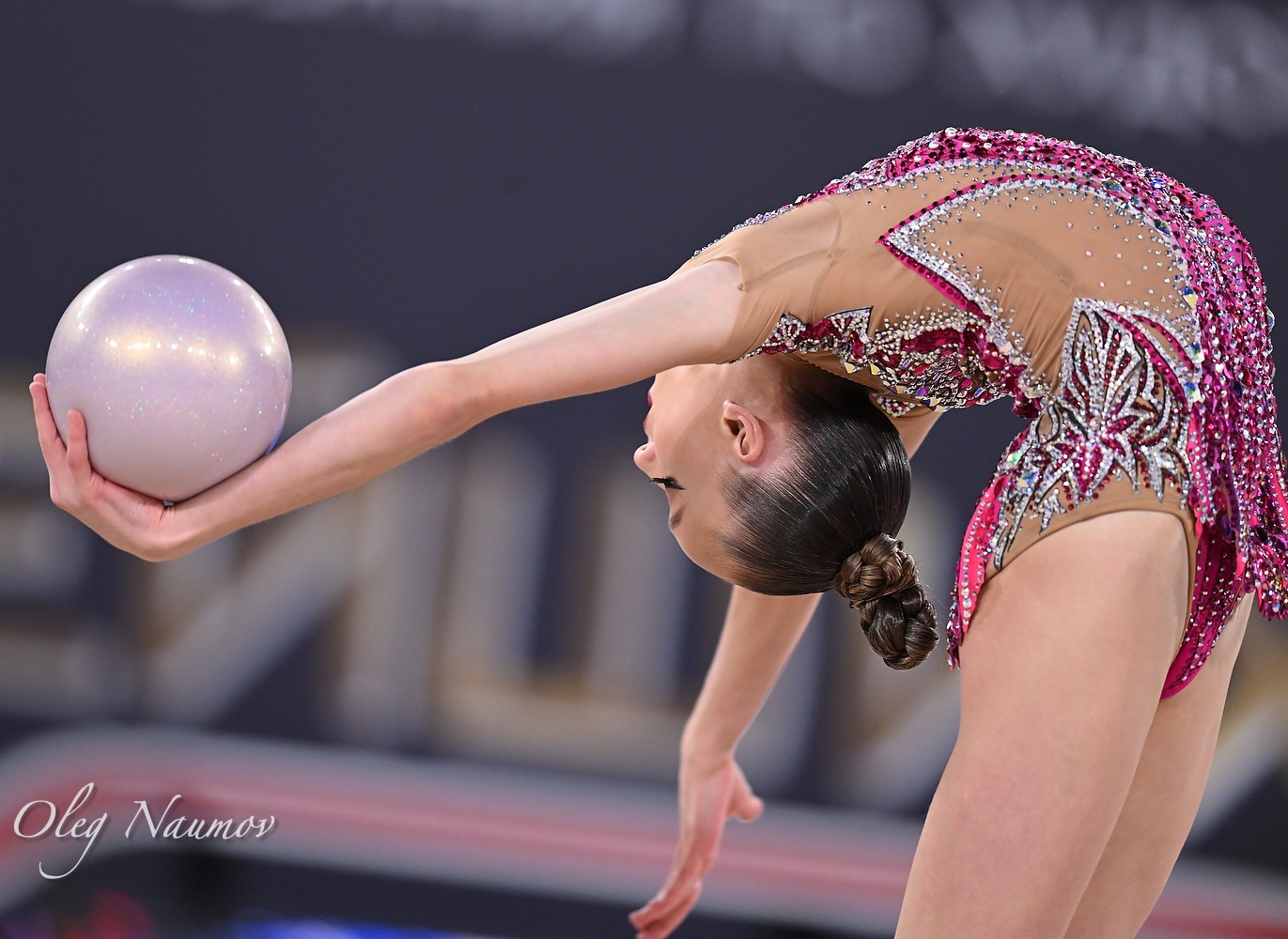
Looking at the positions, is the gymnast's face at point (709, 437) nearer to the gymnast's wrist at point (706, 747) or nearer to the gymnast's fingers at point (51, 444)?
the gymnast's wrist at point (706, 747)

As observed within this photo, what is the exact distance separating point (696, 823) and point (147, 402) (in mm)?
1128

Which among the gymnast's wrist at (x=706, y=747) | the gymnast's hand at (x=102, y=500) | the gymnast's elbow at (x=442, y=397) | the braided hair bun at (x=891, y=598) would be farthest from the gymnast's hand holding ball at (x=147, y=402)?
the gymnast's wrist at (x=706, y=747)

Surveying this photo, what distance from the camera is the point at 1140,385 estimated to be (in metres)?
1.32

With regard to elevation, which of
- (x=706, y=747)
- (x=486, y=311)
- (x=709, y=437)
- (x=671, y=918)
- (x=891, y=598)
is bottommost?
(x=671, y=918)

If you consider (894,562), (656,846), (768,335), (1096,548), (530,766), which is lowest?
(656,846)

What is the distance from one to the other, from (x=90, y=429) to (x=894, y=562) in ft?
2.85

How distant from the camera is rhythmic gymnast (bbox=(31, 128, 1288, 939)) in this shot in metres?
1.25

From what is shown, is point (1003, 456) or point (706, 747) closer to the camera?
point (1003, 456)

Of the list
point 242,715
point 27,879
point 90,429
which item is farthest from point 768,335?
point 27,879

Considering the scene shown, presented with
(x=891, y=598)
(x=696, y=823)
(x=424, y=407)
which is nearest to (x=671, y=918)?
(x=696, y=823)

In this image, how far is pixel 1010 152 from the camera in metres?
1.45

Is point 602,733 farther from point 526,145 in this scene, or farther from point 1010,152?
point 1010,152

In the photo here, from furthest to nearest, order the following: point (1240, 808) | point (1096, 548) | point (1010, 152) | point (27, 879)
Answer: point (1240, 808)
point (27, 879)
point (1010, 152)
point (1096, 548)

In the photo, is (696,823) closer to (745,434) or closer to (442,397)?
(745,434)
